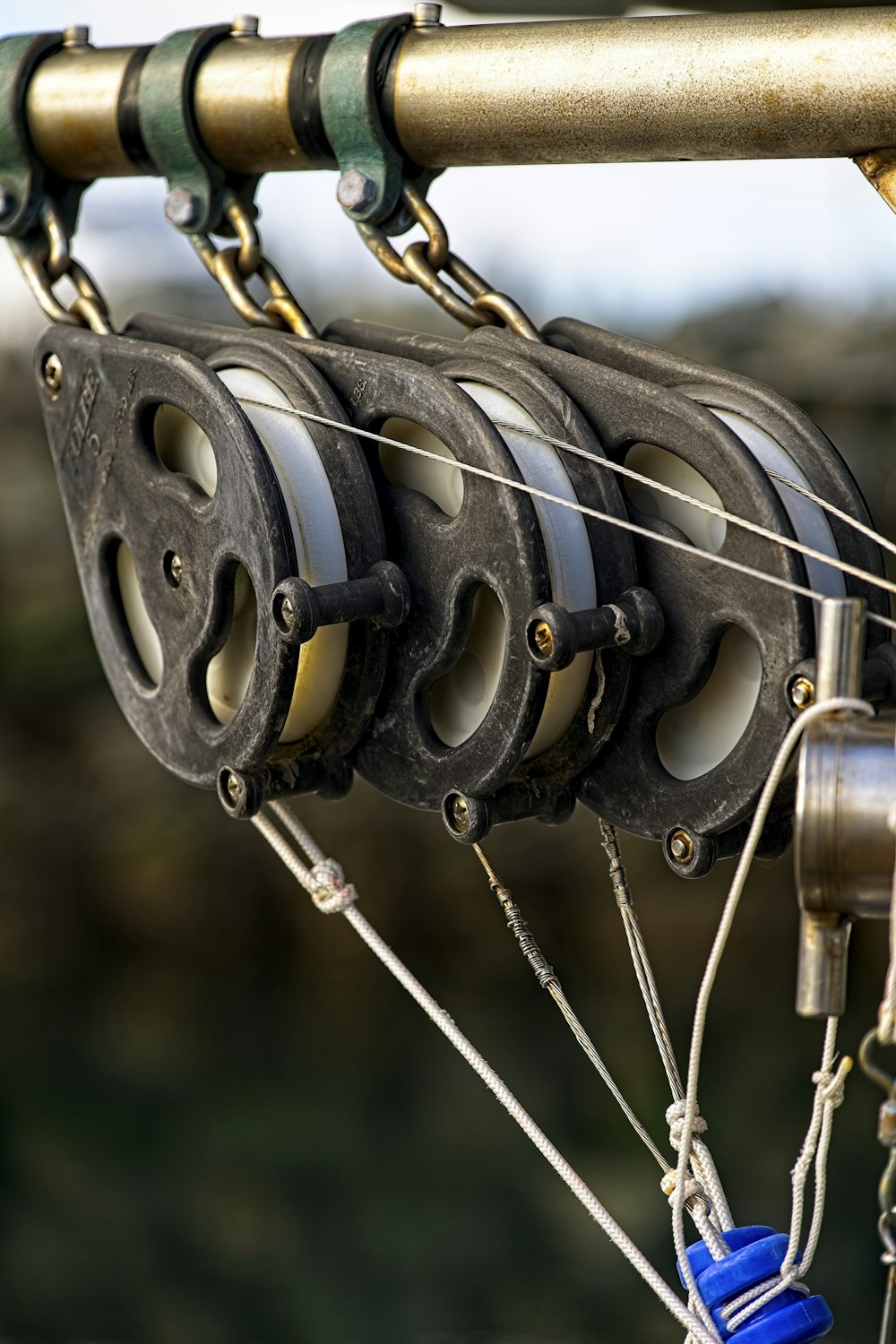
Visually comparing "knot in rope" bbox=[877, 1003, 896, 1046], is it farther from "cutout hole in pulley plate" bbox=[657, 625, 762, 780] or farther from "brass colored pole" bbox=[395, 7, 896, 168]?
"brass colored pole" bbox=[395, 7, 896, 168]

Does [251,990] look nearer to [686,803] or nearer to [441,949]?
[441,949]

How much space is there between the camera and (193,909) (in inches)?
211

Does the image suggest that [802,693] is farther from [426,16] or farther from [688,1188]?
[426,16]

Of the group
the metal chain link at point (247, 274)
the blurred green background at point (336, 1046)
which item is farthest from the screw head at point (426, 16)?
the blurred green background at point (336, 1046)

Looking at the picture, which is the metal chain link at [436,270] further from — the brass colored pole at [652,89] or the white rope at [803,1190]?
the white rope at [803,1190]

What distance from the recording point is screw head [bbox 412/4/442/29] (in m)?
0.91

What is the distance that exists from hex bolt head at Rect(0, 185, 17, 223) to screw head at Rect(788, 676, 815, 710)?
58cm

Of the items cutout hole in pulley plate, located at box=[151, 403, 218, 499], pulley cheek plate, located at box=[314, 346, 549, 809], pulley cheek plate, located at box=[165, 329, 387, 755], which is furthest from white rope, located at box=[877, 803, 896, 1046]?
cutout hole in pulley plate, located at box=[151, 403, 218, 499]

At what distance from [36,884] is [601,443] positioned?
4790mm

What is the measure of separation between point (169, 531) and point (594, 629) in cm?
26

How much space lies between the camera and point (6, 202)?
1003 mm

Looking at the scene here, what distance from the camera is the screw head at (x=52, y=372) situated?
96cm

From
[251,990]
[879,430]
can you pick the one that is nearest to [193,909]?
[251,990]

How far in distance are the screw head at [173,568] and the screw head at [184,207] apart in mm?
212
